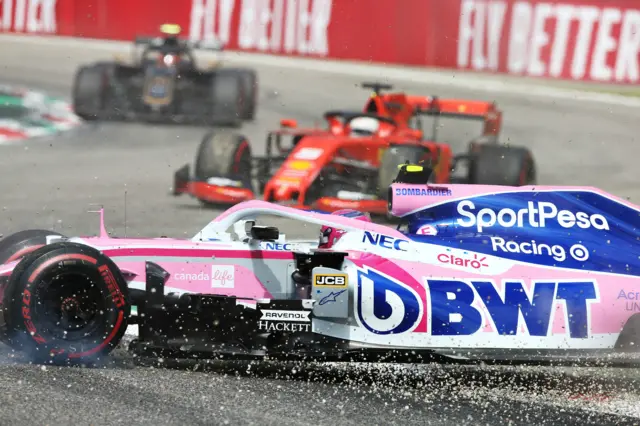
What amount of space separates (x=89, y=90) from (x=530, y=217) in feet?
41.3

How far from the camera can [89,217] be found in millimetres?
11477

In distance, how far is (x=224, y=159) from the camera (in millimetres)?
12867

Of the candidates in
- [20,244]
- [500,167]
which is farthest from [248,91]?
[20,244]

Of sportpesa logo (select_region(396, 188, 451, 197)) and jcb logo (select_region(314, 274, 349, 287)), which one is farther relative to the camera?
sportpesa logo (select_region(396, 188, 451, 197))

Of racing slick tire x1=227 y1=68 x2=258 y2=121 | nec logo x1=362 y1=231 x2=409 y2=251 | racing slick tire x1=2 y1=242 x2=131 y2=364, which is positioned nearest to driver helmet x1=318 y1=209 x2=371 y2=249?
nec logo x1=362 y1=231 x2=409 y2=251

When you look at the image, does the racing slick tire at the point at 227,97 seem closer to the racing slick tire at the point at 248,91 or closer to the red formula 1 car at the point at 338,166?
the racing slick tire at the point at 248,91

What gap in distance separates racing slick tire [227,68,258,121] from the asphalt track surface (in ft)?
0.91

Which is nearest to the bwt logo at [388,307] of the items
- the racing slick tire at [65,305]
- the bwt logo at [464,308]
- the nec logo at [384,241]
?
the bwt logo at [464,308]

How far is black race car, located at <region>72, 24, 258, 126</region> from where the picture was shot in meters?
18.5

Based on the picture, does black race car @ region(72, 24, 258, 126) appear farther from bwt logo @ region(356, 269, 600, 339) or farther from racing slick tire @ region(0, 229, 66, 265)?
bwt logo @ region(356, 269, 600, 339)

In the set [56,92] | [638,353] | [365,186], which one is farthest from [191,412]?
[56,92]

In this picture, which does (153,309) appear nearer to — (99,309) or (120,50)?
(99,309)

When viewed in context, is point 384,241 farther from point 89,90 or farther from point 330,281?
point 89,90

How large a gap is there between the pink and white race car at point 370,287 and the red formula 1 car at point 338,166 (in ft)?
16.9
